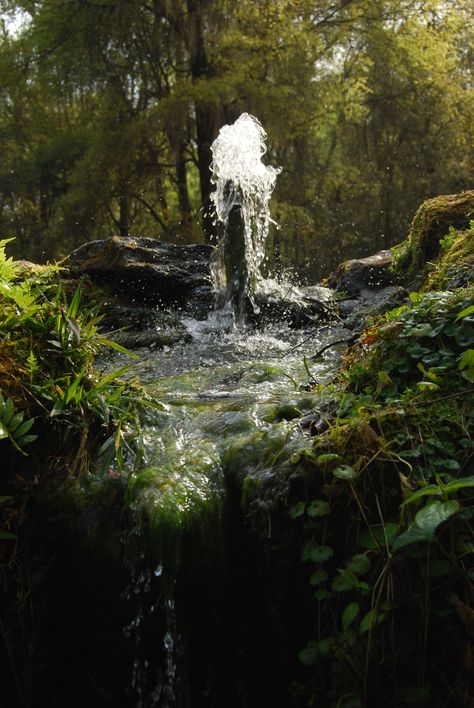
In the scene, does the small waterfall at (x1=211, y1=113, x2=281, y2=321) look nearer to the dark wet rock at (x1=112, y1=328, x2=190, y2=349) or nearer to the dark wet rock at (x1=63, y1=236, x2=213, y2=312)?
the dark wet rock at (x1=63, y1=236, x2=213, y2=312)

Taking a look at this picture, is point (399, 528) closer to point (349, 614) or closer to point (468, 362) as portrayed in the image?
point (349, 614)

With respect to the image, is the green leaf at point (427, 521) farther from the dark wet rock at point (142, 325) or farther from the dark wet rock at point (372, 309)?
the dark wet rock at point (142, 325)

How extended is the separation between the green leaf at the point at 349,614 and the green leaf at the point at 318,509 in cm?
28

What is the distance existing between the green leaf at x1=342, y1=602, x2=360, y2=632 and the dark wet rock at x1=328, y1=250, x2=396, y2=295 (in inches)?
187

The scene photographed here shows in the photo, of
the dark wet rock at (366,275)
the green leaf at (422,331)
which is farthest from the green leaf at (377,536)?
the dark wet rock at (366,275)

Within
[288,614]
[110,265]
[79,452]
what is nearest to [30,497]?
[79,452]

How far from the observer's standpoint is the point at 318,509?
1.83 metres

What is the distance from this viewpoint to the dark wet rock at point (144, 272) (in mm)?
5863

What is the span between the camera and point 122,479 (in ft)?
7.32

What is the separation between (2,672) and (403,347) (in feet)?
6.14

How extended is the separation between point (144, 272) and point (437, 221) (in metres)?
2.81

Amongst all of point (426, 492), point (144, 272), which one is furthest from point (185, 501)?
point (144, 272)

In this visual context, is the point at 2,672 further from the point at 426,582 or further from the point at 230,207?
the point at 230,207

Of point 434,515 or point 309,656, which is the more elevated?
point 434,515
